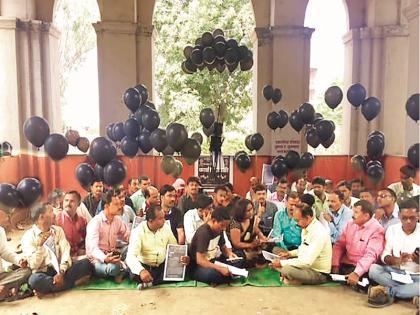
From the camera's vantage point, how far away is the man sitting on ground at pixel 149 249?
4160 mm

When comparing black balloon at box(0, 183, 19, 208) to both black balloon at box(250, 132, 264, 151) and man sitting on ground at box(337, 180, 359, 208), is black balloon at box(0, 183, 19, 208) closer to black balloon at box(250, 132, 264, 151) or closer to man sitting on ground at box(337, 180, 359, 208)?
→ man sitting on ground at box(337, 180, 359, 208)

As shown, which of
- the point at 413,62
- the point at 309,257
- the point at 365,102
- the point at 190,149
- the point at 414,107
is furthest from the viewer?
the point at 365,102

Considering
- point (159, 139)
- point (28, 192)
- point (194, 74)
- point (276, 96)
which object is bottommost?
point (28, 192)

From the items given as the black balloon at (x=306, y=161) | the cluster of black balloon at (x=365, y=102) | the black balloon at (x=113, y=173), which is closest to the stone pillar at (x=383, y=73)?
the cluster of black balloon at (x=365, y=102)

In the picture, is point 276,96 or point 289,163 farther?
point 276,96

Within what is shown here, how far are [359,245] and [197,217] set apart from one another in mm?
1726

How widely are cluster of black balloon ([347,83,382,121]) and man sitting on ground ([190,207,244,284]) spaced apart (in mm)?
3613

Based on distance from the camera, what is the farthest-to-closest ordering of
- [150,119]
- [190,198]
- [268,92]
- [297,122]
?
[268,92] < [297,122] < [150,119] < [190,198]

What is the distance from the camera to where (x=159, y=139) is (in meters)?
5.76

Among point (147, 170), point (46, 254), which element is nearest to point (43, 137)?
point (46, 254)

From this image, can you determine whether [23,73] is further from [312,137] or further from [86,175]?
[312,137]

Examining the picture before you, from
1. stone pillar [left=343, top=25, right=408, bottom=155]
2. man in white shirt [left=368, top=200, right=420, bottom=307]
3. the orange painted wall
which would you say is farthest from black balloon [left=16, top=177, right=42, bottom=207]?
stone pillar [left=343, top=25, right=408, bottom=155]

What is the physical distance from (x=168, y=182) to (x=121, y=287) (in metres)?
3.28

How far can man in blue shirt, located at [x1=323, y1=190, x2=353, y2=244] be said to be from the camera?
191 inches
